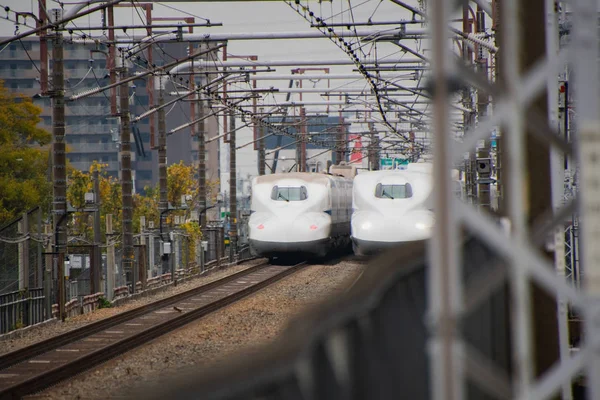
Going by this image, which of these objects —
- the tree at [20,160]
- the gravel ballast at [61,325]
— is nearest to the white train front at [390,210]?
the gravel ballast at [61,325]

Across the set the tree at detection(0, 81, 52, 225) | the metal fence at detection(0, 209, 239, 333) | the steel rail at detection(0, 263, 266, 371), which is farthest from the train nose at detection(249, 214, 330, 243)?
the tree at detection(0, 81, 52, 225)

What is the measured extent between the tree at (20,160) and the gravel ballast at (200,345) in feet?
80.3

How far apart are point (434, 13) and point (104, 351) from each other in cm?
1187

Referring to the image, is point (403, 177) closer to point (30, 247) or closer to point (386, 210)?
point (386, 210)

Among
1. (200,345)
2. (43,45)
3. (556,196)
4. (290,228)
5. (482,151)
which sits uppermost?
(43,45)

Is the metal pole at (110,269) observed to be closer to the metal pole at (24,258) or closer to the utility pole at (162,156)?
the metal pole at (24,258)

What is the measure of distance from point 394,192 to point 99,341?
1370 cm

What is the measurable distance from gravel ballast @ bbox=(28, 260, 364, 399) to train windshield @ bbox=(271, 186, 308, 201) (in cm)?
620

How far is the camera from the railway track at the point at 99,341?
12.2 metres

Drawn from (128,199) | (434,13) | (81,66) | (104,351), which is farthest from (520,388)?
(81,66)

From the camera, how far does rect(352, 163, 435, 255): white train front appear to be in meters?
27.3

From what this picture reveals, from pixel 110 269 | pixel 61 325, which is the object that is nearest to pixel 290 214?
pixel 110 269

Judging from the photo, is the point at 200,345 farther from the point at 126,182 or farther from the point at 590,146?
the point at 590,146

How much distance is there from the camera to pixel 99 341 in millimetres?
16172
